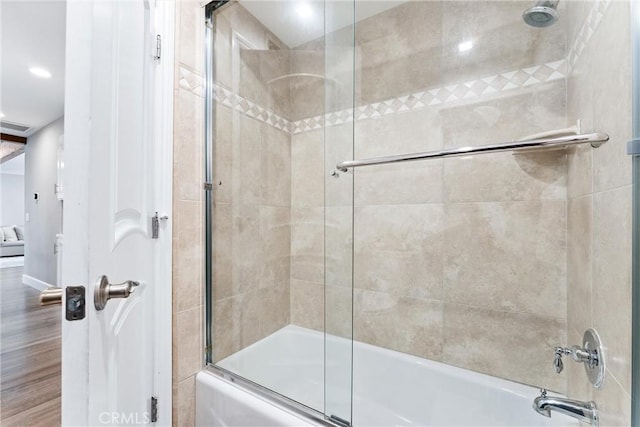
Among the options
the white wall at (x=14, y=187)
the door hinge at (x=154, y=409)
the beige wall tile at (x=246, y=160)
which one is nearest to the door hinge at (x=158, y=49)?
the beige wall tile at (x=246, y=160)

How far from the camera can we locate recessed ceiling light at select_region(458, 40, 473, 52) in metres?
1.33

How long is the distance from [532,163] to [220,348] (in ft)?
5.42

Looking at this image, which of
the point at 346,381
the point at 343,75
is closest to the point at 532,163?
the point at 343,75

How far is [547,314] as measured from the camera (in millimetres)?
1161

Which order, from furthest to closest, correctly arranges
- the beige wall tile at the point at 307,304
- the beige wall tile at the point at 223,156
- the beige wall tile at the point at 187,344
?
the beige wall tile at the point at 307,304 → the beige wall tile at the point at 223,156 → the beige wall tile at the point at 187,344

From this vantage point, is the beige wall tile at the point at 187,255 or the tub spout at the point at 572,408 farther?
the beige wall tile at the point at 187,255

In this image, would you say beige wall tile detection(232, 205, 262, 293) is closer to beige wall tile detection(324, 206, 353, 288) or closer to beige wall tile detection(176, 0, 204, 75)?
beige wall tile detection(324, 206, 353, 288)

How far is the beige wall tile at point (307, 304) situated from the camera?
5.51 feet

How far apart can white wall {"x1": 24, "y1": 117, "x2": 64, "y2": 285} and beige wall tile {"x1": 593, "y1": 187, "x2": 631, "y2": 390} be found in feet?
6.99

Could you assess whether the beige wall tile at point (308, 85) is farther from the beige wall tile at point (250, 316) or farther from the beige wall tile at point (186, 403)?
the beige wall tile at point (186, 403)

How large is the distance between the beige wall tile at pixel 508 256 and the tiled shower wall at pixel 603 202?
0.07 metres

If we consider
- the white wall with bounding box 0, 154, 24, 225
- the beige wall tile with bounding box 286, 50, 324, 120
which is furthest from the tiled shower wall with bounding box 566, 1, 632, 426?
the white wall with bounding box 0, 154, 24, 225

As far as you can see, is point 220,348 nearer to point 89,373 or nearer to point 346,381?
point 346,381

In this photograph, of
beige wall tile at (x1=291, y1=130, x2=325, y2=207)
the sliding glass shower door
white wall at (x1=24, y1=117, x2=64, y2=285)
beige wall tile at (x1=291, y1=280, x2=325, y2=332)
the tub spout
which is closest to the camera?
the tub spout
